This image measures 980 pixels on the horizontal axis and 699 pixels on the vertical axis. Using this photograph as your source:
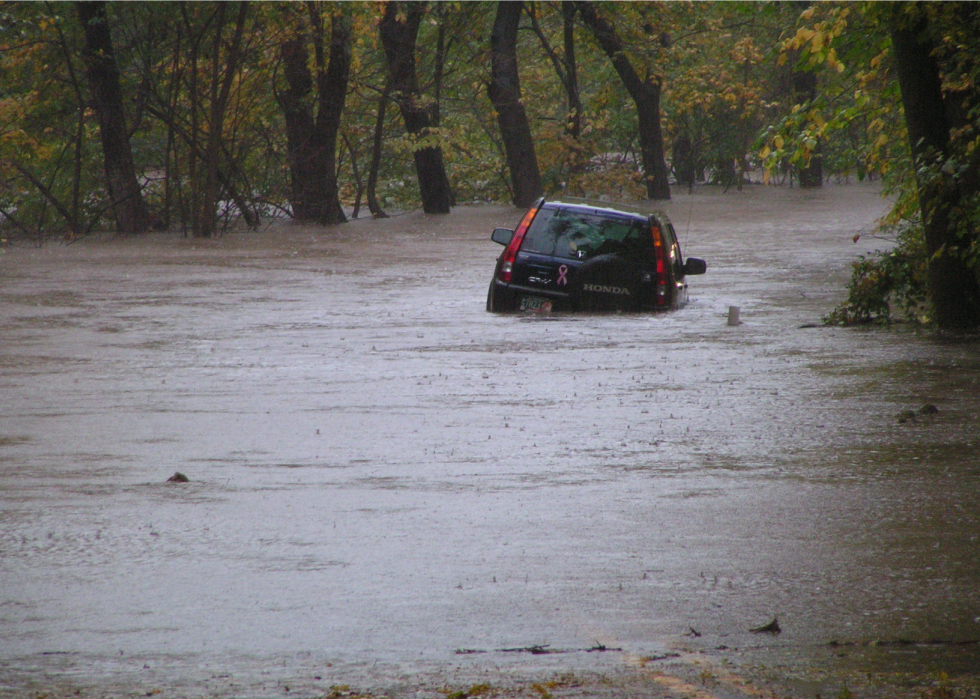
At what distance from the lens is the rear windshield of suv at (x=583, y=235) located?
1413cm

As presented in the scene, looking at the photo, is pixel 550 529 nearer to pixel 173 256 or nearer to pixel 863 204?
pixel 173 256

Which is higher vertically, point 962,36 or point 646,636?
point 962,36

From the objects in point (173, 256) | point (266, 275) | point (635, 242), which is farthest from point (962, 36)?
point (173, 256)

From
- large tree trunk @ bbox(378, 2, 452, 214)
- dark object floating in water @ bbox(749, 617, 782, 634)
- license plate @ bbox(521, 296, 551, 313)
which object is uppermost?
large tree trunk @ bbox(378, 2, 452, 214)

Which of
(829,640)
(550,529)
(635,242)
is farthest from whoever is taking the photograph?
(635,242)

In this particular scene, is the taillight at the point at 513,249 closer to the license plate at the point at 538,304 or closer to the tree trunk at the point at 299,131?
the license plate at the point at 538,304

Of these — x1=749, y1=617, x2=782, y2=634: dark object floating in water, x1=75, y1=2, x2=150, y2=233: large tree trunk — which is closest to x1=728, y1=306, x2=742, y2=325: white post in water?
x1=749, y1=617, x2=782, y2=634: dark object floating in water

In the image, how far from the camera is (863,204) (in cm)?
4047

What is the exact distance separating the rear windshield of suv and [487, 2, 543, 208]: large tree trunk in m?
22.7

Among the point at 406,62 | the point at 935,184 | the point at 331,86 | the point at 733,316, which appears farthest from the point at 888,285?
the point at 406,62

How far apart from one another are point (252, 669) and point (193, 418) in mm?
4974

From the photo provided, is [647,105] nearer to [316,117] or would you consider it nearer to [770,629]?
[316,117]

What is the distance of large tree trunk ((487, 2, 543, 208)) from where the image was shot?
1435 inches

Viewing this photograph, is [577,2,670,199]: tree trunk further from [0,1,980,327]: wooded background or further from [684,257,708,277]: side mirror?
[684,257,708,277]: side mirror
